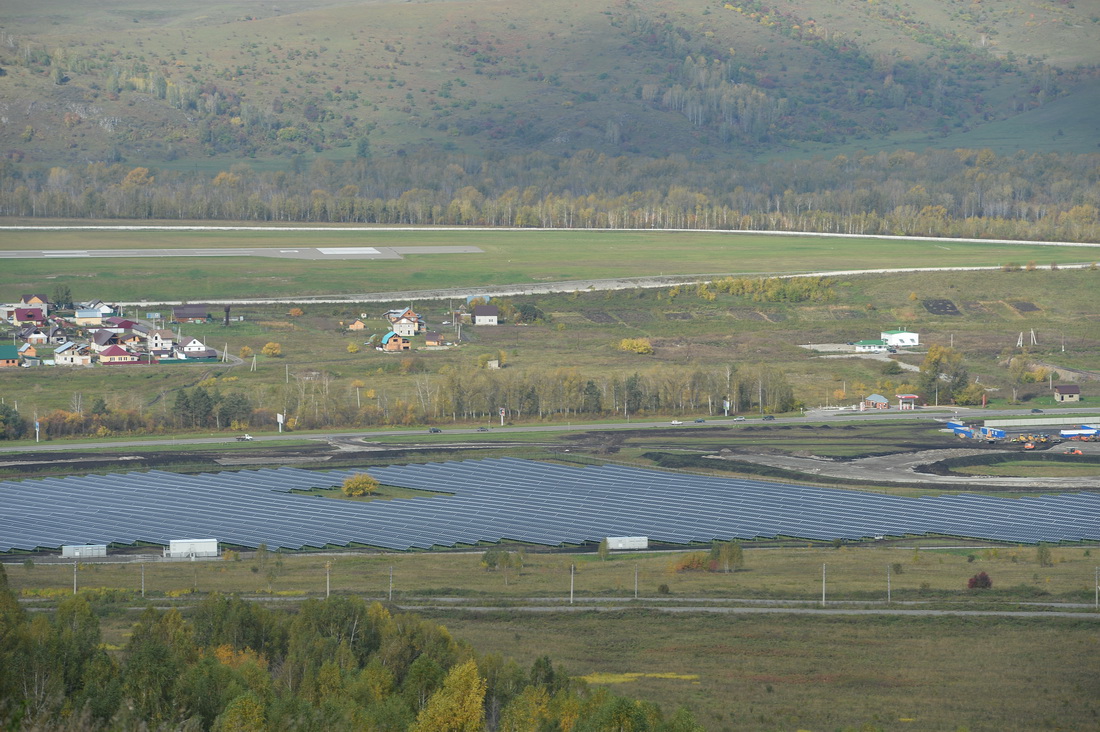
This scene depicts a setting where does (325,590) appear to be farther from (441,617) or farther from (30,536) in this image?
(30,536)

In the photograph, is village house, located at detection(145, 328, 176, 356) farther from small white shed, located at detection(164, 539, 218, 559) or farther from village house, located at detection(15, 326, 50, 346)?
small white shed, located at detection(164, 539, 218, 559)

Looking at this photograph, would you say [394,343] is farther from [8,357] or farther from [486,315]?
[8,357]

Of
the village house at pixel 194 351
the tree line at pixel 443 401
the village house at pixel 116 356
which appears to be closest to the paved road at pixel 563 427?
the tree line at pixel 443 401

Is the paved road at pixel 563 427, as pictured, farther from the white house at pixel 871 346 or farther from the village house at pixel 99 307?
the village house at pixel 99 307

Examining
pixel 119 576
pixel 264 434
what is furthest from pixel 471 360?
pixel 119 576

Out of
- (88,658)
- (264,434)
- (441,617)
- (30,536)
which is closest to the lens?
(88,658)

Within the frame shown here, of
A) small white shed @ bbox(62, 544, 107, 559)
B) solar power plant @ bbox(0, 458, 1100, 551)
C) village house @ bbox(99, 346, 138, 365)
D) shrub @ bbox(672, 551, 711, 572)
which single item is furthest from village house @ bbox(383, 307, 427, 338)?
shrub @ bbox(672, 551, 711, 572)
